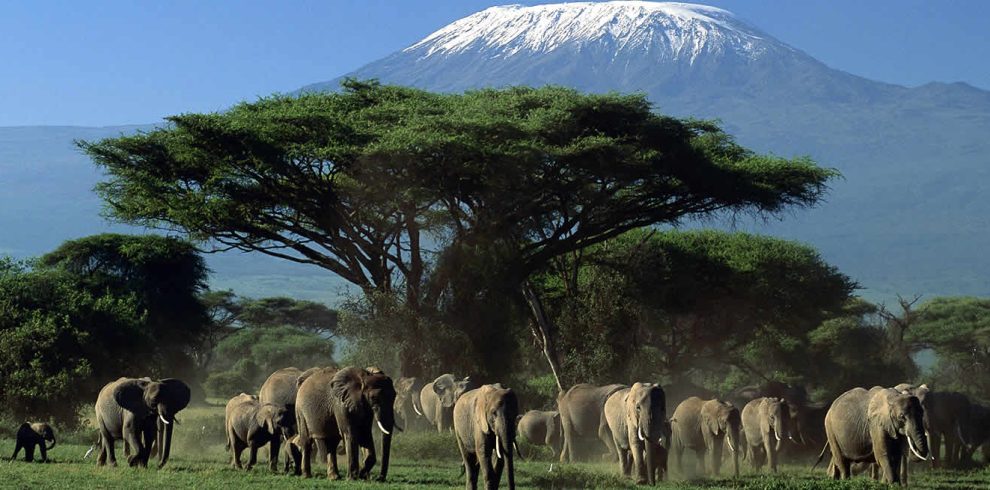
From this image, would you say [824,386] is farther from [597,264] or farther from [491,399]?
[491,399]

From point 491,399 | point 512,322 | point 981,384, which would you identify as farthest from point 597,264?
point 491,399

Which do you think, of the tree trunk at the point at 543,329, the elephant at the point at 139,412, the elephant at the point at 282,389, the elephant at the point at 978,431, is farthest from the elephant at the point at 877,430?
the tree trunk at the point at 543,329

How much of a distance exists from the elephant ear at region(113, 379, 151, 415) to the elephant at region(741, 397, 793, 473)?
38.9ft

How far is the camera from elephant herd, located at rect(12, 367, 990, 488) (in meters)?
22.9

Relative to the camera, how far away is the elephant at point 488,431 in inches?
837

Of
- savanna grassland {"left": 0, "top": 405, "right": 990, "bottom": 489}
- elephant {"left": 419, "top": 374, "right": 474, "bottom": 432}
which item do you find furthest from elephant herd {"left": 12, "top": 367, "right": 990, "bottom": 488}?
Result: elephant {"left": 419, "top": 374, "right": 474, "bottom": 432}

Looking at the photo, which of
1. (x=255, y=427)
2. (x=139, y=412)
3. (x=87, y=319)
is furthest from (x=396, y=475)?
(x=87, y=319)

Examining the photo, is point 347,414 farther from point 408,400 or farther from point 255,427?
point 408,400

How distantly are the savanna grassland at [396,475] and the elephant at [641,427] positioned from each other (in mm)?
396

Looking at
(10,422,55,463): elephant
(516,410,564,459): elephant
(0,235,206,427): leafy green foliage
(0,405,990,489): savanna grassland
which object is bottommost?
(0,405,990,489): savanna grassland

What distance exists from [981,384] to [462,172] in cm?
3061

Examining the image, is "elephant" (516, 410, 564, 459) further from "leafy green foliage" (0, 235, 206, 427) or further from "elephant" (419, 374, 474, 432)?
"leafy green foliage" (0, 235, 206, 427)

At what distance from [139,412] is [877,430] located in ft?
41.0

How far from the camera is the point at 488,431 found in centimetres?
2172
